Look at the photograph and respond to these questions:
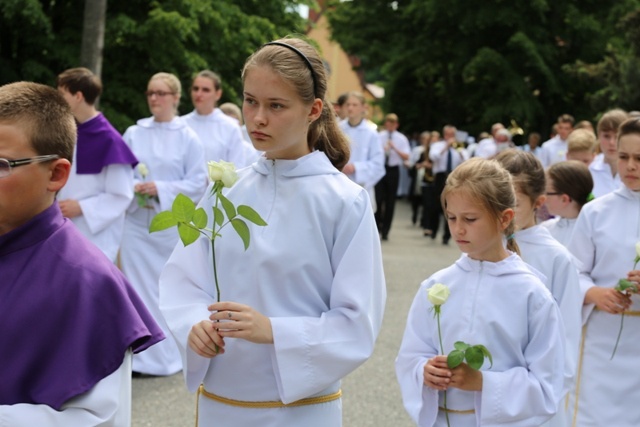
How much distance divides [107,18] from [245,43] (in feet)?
9.97

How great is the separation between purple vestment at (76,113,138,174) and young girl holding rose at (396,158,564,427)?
3.95 m

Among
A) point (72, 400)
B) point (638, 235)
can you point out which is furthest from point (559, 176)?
point (72, 400)

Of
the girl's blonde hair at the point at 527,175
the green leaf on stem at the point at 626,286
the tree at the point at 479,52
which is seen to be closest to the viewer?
the girl's blonde hair at the point at 527,175

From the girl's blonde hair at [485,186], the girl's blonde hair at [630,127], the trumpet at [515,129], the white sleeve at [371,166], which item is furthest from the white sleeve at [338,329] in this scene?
the trumpet at [515,129]

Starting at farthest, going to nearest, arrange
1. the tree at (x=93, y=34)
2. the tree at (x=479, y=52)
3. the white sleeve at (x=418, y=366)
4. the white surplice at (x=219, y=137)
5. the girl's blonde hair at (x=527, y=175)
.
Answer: the tree at (x=479, y=52) < the tree at (x=93, y=34) < the white surplice at (x=219, y=137) < the girl's blonde hair at (x=527, y=175) < the white sleeve at (x=418, y=366)

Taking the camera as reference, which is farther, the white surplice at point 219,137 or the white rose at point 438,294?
the white surplice at point 219,137

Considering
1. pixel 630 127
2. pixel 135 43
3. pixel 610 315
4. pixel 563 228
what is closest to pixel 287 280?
pixel 630 127

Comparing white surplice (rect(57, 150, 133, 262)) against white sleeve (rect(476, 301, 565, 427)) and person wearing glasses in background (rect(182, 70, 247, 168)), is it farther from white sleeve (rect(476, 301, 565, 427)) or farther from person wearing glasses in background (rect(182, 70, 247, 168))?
white sleeve (rect(476, 301, 565, 427))

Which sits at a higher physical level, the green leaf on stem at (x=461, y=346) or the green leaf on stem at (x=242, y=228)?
the green leaf on stem at (x=242, y=228)

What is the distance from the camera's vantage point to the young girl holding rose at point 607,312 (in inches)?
227

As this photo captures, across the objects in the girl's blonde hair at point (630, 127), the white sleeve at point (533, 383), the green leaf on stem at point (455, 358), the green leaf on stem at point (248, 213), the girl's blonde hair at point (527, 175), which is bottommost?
the white sleeve at point (533, 383)

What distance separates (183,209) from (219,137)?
7.16m

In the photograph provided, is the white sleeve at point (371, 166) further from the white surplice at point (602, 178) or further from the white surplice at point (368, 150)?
the white surplice at point (602, 178)

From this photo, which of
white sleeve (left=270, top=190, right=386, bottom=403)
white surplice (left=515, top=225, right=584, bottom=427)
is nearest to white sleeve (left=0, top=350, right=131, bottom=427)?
white sleeve (left=270, top=190, right=386, bottom=403)
